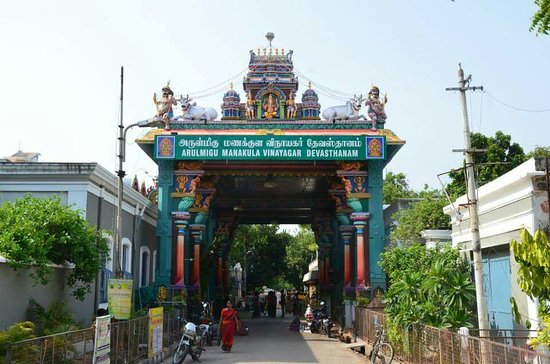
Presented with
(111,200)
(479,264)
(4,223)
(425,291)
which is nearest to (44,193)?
(111,200)

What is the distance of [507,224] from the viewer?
1351 centimetres

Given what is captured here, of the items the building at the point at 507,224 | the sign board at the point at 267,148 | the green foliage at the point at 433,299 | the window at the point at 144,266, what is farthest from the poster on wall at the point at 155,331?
the window at the point at 144,266

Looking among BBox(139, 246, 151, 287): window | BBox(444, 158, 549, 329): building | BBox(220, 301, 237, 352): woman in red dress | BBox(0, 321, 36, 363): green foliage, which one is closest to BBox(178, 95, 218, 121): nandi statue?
BBox(139, 246, 151, 287): window

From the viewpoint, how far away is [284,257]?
62.9 m

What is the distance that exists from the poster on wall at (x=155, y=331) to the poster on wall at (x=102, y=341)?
9.57 ft

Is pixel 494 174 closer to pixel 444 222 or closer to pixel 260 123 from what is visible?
pixel 444 222

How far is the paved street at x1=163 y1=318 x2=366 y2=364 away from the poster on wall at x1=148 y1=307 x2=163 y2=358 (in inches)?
35.0

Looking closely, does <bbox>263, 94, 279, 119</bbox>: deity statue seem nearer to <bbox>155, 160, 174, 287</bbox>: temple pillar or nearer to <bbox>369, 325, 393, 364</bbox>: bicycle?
<bbox>155, 160, 174, 287</bbox>: temple pillar

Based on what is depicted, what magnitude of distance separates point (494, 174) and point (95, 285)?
22.3 m

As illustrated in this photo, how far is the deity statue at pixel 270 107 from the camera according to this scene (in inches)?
890

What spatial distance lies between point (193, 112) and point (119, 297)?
11077 millimetres

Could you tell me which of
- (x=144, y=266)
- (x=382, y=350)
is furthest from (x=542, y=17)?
(x=144, y=266)

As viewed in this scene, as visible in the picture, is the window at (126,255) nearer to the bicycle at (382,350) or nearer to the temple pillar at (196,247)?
the temple pillar at (196,247)

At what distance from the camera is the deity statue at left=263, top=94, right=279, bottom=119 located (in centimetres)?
2261
